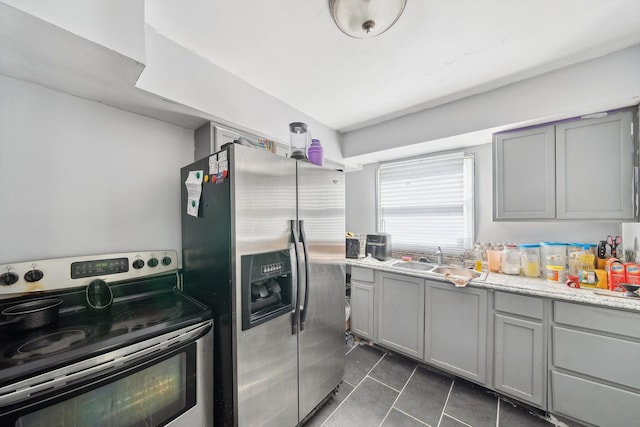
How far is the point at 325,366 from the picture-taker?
169cm

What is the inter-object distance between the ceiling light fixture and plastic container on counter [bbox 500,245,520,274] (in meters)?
2.19

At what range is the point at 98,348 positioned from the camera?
857 millimetres

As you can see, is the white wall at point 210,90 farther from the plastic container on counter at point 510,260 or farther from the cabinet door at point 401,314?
the plastic container on counter at point 510,260

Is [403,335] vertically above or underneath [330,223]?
underneath

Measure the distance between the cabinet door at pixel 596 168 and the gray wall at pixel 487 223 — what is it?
20cm

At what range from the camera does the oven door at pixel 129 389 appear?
0.75 m

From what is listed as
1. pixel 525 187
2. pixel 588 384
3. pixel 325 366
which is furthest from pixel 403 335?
pixel 525 187

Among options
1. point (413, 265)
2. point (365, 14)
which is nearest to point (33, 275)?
point (365, 14)

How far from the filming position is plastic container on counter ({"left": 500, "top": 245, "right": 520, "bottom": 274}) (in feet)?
6.86

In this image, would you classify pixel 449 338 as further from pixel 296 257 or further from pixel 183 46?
pixel 183 46

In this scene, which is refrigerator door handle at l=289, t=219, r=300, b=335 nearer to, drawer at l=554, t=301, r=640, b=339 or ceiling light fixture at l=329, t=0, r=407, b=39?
ceiling light fixture at l=329, t=0, r=407, b=39

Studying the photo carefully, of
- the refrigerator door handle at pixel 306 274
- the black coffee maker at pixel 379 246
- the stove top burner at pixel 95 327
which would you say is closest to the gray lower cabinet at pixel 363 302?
the black coffee maker at pixel 379 246

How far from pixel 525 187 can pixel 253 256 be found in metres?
2.37

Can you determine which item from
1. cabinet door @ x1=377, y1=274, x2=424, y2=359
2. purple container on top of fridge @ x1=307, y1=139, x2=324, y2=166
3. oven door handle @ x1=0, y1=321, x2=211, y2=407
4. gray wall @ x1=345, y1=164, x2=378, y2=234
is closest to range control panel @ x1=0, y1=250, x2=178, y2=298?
oven door handle @ x1=0, y1=321, x2=211, y2=407
